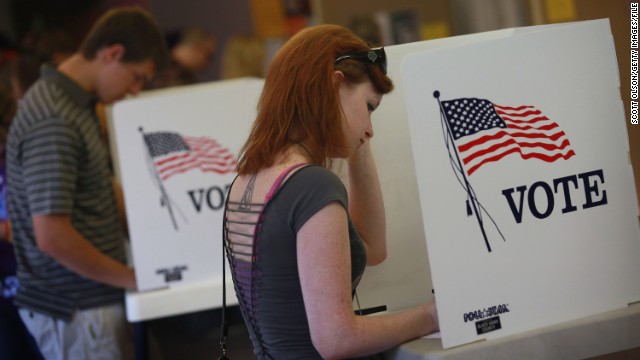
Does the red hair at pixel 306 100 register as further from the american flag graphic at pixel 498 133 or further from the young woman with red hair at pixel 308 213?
the american flag graphic at pixel 498 133

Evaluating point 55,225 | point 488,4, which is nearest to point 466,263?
point 55,225

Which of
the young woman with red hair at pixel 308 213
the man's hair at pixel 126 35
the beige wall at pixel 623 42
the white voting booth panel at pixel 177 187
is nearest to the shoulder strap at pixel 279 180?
the young woman with red hair at pixel 308 213

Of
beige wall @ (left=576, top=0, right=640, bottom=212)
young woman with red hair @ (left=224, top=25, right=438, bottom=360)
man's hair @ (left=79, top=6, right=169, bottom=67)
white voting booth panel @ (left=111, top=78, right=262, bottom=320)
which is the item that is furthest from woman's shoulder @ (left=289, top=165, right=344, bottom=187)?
beige wall @ (left=576, top=0, right=640, bottom=212)

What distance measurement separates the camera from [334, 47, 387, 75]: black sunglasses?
1547 millimetres

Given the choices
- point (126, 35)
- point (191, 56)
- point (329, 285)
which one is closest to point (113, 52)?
point (126, 35)

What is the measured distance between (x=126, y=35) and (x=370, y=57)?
1.48 m

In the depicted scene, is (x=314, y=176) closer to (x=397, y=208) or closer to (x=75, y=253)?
(x=397, y=208)

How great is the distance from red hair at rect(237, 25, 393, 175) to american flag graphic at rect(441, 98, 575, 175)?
0.65 ft

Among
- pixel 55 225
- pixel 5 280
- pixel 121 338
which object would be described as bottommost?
pixel 121 338

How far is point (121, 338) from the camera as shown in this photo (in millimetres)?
2789

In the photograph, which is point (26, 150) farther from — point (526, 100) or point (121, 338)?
point (526, 100)

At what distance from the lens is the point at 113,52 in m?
2.83

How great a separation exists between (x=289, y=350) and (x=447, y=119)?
1.56ft

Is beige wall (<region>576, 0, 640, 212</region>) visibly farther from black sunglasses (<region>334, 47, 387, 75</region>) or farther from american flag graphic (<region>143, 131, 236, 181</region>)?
black sunglasses (<region>334, 47, 387, 75</region>)
